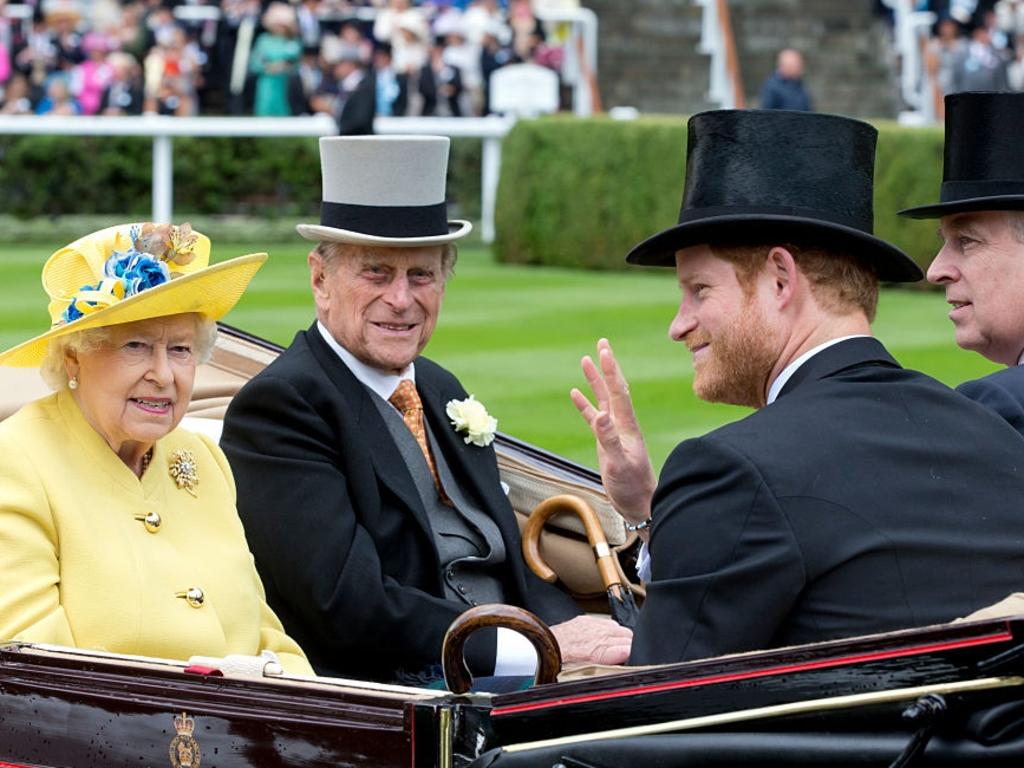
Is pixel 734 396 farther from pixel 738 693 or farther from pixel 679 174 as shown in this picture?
pixel 679 174

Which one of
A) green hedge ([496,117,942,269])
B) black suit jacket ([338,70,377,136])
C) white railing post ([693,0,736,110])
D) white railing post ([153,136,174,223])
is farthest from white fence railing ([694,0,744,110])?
white railing post ([153,136,174,223])

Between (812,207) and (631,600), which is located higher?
(812,207)

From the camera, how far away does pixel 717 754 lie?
Result: 2.69m

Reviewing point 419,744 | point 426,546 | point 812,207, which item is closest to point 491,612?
point 419,744

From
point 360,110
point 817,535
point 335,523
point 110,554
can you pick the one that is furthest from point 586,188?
point 817,535

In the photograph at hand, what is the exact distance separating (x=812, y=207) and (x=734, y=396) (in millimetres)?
340

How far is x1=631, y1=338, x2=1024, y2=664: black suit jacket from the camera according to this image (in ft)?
9.66

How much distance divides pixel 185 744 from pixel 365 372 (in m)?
1.45

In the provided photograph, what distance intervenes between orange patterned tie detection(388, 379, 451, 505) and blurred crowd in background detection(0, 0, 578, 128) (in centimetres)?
1675

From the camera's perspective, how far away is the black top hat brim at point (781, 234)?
3230 millimetres

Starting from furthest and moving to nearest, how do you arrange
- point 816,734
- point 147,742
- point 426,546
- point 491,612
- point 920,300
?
point 920,300 → point 426,546 → point 147,742 → point 491,612 → point 816,734

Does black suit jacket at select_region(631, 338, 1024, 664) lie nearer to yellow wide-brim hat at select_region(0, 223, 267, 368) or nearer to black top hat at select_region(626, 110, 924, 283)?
black top hat at select_region(626, 110, 924, 283)

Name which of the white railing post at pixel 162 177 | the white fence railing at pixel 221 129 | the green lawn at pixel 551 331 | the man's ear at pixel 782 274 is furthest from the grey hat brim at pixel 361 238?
the white railing post at pixel 162 177

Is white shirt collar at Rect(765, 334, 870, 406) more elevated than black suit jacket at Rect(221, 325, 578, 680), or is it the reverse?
white shirt collar at Rect(765, 334, 870, 406)
